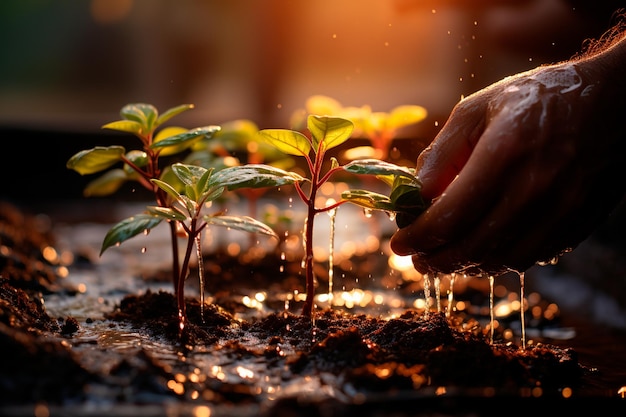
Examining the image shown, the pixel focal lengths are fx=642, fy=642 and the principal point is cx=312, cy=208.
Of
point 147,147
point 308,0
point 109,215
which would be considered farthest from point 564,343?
point 308,0

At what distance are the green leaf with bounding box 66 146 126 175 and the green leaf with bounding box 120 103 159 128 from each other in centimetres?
12

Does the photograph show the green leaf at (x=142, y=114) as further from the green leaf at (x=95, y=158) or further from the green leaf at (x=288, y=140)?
the green leaf at (x=288, y=140)

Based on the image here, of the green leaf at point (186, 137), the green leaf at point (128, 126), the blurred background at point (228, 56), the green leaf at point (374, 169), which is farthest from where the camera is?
the blurred background at point (228, 56)

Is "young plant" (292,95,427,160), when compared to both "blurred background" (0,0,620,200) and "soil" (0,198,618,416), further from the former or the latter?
"soil" (0,198,618,416)

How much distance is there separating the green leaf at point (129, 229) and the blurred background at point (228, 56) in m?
0.97

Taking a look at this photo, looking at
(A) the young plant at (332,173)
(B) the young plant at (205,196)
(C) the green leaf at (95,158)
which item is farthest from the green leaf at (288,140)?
(C) the green leaf at (95,158)

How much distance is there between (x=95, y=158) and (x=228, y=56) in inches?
516

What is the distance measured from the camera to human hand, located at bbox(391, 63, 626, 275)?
1286mm

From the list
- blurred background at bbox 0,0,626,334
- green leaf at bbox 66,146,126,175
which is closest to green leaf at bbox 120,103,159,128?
green leaf at bbox 66,146,126,175

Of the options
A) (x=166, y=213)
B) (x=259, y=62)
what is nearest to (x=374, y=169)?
(x=166, y=213)

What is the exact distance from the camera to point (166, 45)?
12109 mm

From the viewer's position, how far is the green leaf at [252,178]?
1.21m

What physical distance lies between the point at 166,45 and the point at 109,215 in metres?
8.93

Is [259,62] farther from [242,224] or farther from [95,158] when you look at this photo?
[242,224]
